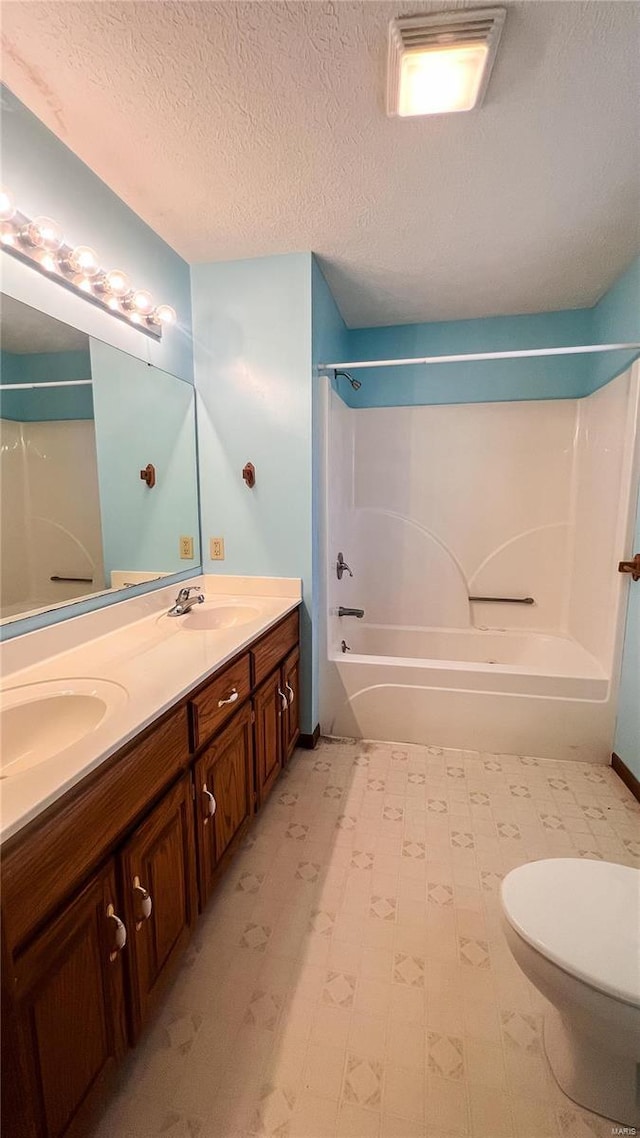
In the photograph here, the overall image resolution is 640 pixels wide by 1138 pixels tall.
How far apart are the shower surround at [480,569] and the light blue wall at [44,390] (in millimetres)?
1162

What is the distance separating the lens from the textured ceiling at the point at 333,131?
103 cm

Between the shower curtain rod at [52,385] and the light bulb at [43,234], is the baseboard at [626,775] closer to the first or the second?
the shower curtain rod at [52,385]

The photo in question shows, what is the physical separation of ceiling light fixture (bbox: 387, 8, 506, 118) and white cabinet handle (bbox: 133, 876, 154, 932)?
78.2 inches

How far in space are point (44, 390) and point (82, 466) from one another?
0.26 m

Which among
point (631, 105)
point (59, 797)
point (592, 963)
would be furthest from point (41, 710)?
point (631, 105)

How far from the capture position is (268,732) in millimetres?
1803

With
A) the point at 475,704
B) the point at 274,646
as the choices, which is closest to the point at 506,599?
the point at 475,704

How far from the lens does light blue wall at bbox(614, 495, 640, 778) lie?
1971mm

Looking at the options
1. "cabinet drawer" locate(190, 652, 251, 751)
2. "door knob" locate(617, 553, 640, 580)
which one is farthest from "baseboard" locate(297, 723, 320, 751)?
"door knob" locate(617, 553, 640, 580)

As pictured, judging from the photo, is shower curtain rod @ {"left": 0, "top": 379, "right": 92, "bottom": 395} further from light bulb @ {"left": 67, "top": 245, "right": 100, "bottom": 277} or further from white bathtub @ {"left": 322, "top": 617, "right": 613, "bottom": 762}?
white bathtub @ {"left": 322, "top": 617, "right": 613, "bottom": 762}

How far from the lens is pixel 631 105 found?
4.04 ft

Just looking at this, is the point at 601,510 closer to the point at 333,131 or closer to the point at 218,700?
the point at 333,131

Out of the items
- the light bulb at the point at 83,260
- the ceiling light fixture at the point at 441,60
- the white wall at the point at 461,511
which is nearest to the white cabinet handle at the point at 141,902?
the light bulb at the point at 83,260

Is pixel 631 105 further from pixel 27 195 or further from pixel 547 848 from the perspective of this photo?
pixel 547 848
